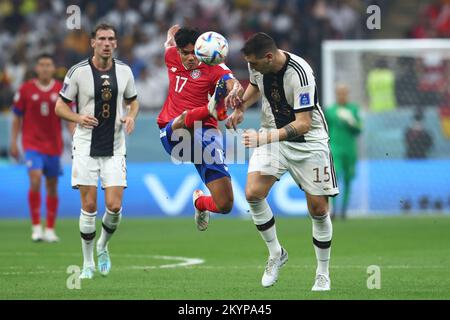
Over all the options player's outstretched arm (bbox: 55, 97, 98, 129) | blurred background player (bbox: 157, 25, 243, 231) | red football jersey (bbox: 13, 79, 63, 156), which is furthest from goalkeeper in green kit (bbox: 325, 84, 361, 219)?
player's outstretched arm (bbox: 55, 97, 98, 129)

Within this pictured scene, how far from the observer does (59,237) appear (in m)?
17.6

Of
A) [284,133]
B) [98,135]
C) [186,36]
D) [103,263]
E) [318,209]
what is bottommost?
[103,263]

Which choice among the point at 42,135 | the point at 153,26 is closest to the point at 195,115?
the point at 42,135

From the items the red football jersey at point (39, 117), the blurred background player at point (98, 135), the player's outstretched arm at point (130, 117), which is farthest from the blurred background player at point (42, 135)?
the blurred background player at point (98, 135)

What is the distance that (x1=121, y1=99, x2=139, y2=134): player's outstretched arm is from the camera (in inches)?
468

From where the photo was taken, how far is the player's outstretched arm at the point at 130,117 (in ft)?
39.0

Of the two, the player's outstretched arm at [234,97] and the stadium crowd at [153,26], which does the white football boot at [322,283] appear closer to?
the player's outstretched arm at [234,97]

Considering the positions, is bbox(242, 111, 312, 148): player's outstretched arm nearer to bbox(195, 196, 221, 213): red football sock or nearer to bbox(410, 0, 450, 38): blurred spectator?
bbox(195, 196, 221, 213): red football sock

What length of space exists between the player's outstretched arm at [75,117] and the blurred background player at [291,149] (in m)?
1.97

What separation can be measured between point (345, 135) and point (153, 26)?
790 centimetres

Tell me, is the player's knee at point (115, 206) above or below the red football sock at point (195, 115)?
below

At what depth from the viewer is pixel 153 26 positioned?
27469mm

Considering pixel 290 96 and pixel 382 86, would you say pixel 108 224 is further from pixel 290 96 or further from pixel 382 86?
pixel 382 86
